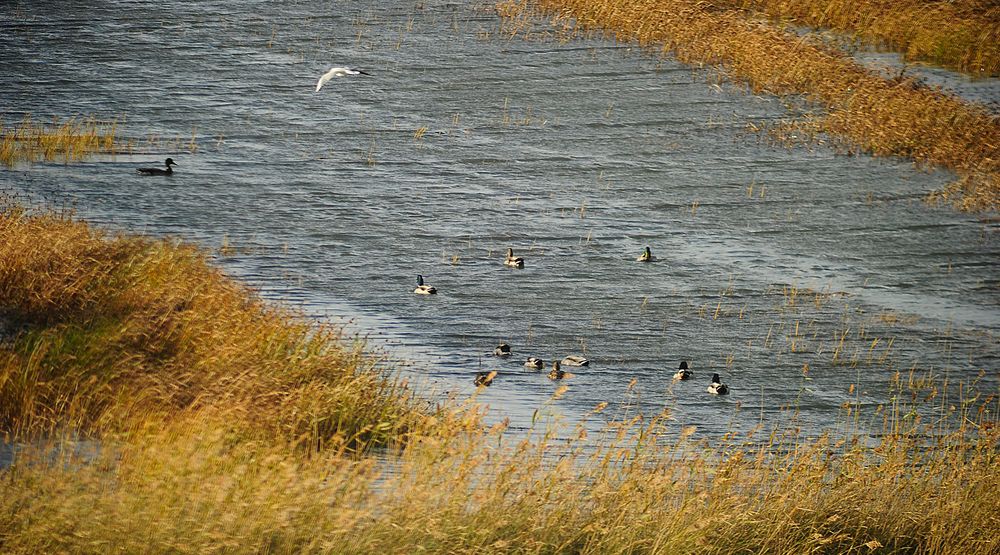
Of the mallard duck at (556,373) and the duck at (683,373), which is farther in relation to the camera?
the duck at (683,373)

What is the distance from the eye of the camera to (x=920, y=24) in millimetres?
47344

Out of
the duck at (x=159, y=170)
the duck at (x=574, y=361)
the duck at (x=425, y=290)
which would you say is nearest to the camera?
the duck at (x=574, y=361)

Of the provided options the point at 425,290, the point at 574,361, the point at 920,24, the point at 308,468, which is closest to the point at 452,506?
the point at 308,468

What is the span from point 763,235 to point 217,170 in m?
13.4

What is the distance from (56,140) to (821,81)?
22069 mm

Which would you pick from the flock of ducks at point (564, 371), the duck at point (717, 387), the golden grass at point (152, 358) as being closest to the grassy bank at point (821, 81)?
the flock of ducks at point (564, 371)

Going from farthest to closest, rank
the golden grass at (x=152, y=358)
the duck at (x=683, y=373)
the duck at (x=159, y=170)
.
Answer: the duck at (x=159, y=170), the duck at (x=683, y=373), the golden grass at (x=152, y=358)

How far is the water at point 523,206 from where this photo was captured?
22594mm

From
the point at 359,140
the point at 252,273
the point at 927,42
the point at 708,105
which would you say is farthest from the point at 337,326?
the point at 927,42

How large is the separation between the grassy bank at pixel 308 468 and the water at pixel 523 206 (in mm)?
3028

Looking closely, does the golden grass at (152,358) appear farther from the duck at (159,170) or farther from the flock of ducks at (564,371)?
the duck at (159,170)

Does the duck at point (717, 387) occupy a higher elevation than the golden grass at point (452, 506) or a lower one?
lower

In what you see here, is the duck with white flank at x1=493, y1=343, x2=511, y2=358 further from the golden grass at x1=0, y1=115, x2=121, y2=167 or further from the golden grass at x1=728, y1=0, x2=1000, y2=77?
the golden grass at x1=728, y1=0, x2=1000, y2=77

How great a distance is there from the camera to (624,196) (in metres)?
34.0
